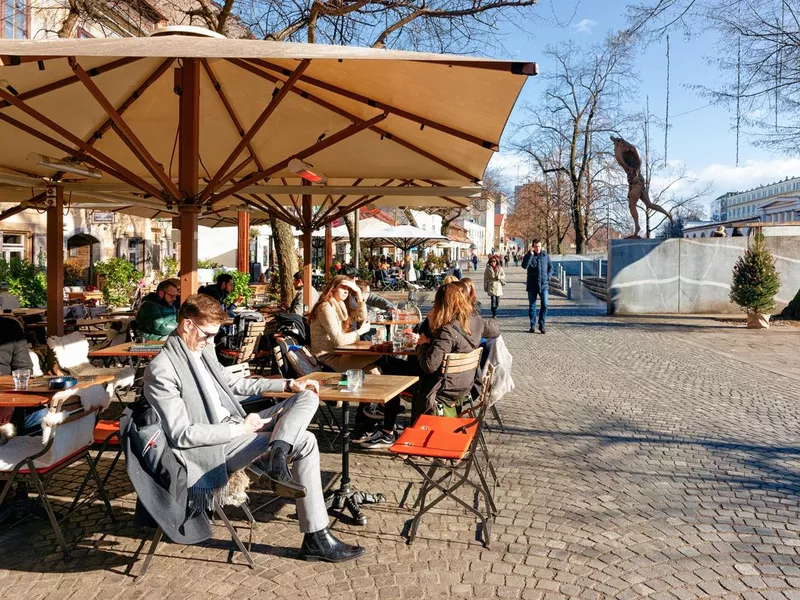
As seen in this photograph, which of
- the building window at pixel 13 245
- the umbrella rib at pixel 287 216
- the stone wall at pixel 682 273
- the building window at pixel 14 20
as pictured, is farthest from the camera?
the building window at pixel 13 245

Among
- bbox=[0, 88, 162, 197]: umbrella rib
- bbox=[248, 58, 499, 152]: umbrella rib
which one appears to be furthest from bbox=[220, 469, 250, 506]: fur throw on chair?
bbox=[248, 58, 499, 152]: umbrella rib

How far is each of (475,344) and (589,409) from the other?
104 inches

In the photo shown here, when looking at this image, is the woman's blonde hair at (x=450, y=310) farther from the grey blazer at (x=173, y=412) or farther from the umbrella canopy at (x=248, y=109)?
the grey blazer at (x=173, y=412)

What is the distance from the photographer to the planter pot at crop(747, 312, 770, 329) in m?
15.9

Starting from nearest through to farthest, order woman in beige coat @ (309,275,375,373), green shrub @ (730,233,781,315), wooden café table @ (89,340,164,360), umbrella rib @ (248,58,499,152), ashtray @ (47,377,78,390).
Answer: ashtray @ (47,377,78,390) → umbrella rib @ (248,58,499,152) → wooden café table @ (89,340,164,360) → woman in beige coat @ (309,275,375,373) → green shrub @ (730,233,781,315)

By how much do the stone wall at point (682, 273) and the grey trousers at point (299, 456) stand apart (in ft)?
54.1

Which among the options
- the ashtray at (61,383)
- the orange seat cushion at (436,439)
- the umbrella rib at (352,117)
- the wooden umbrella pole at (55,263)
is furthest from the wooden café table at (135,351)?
the orange seat cushion at (436,439)

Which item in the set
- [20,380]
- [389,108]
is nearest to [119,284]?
[389,108]

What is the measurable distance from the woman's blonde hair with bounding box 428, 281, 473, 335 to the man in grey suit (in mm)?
1769

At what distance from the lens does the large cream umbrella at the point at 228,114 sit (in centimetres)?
459

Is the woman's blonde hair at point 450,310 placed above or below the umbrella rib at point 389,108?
below

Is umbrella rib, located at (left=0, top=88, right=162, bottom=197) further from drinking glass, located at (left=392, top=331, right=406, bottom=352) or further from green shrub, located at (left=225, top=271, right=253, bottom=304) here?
green shrub, located at (left=225, top=271, right=253, bottom=304)

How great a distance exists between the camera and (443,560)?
3879 mm

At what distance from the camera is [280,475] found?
3633 mm
